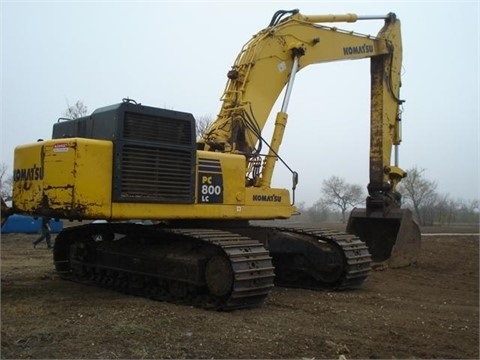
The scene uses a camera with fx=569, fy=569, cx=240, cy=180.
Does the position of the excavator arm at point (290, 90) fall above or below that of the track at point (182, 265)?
above

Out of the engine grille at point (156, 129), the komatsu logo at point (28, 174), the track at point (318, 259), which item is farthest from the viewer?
the track at point (318, 259)

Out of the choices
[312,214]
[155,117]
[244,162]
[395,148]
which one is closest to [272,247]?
[244,162]

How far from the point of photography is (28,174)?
7.98 meters

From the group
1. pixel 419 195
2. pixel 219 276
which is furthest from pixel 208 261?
pixel 419 195

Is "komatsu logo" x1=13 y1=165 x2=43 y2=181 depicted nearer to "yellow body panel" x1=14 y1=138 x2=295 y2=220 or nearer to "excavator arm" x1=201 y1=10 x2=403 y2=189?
"yellow body panel" x1=14 y1=138 x2=295 y2=220

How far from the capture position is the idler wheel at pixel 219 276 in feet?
23.7

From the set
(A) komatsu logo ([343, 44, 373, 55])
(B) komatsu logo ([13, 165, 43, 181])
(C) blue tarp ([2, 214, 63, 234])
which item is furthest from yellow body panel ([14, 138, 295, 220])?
(C) blue tarp ([2, 214, 63, 234])

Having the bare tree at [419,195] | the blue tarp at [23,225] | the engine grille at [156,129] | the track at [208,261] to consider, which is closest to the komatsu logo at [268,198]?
the track at [208,261]

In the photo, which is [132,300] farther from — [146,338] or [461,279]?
[461,279]

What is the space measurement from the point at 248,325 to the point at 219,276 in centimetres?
114

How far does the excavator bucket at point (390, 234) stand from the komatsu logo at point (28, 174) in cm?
701

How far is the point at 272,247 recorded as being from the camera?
377 inches

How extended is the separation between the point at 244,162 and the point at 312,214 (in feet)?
275

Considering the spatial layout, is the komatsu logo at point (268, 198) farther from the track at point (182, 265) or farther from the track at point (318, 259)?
the track at point (182, 265)
